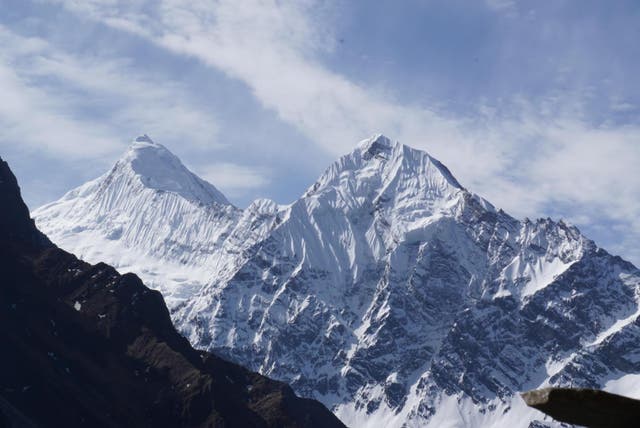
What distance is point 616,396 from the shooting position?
1066cm

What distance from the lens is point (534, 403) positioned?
35.0 feet

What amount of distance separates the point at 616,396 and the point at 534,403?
31.0 inches

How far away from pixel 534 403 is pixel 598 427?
86cm

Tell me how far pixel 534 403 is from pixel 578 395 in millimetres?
430

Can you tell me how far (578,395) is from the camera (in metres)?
10.5

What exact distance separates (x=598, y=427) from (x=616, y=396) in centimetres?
55

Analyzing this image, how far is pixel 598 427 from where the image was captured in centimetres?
1106

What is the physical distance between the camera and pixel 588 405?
10531 millimetres

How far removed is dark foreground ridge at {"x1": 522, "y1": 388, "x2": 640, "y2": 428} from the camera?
10.5 metres

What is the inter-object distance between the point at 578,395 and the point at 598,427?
756 mm

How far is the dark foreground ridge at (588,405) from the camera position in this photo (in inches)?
414
